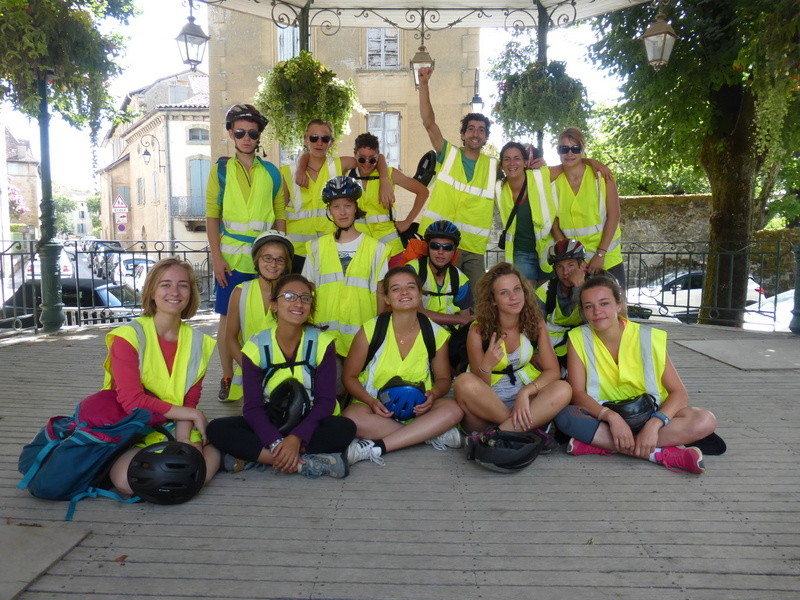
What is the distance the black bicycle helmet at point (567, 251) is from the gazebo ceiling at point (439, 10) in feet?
12.2

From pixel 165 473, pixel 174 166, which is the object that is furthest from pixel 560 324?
pixel 174 166

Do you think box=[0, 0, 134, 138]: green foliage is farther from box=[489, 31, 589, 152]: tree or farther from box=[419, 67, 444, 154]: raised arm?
A: box=[489, 31, 589, 152]: tree

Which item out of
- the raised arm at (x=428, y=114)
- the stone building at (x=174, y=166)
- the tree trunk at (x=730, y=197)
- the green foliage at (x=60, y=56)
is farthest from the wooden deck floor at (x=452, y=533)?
the stone building at (x=174, y=166)

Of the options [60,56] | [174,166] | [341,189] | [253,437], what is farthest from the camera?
[174,166]

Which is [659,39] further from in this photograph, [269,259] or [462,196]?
[269,259]

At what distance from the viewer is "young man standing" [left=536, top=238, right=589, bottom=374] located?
16.7 ft

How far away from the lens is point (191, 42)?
7656 millimetres

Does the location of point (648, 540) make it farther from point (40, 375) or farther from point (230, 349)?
point (40, 375)

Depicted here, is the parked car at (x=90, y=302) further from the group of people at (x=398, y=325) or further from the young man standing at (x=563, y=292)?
the young man standing at (x=563, y=292)

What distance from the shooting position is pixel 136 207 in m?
42.7

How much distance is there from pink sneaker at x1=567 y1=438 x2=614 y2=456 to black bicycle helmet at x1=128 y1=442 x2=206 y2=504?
7.24ft

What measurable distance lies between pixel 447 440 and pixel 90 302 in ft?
28.2

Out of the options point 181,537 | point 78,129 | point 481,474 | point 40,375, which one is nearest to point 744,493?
point 481,474

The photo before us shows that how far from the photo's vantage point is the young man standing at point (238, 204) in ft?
17.2
